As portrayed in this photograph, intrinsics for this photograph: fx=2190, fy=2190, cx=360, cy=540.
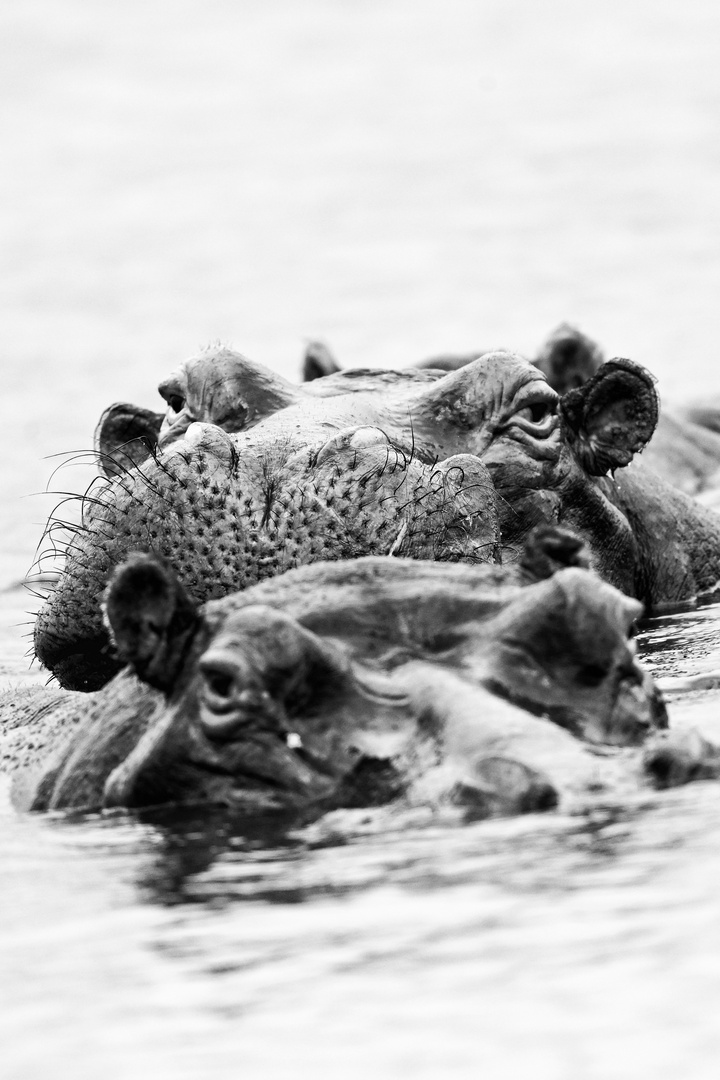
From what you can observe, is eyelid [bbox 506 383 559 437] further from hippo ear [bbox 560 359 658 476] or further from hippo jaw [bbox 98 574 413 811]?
hippo jaw [bbox 98 574 413 811]

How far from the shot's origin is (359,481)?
277 inches

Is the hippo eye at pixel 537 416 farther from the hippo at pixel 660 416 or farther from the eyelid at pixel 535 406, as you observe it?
the hippo at pixel 660 416

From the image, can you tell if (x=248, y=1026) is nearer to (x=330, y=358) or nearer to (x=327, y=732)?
(x=327, y=732)

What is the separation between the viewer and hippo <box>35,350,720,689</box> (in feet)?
22.8

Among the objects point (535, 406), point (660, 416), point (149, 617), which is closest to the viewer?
point (149, 617)

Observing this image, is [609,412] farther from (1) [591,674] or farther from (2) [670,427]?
(2) [670,427]

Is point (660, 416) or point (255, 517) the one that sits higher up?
point (660, 416)

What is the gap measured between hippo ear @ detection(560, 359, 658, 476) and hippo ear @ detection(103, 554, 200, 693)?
4.24 m

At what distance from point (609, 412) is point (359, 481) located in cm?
251

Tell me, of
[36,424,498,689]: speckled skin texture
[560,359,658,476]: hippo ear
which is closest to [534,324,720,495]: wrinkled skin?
[560,359,658,476]: hippo ear

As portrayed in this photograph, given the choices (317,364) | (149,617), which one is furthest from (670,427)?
(149,617)

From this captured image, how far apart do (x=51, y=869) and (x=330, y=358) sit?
9.32 metres

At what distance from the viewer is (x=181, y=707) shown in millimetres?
5219

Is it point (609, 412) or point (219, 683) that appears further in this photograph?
point (609, 412)
